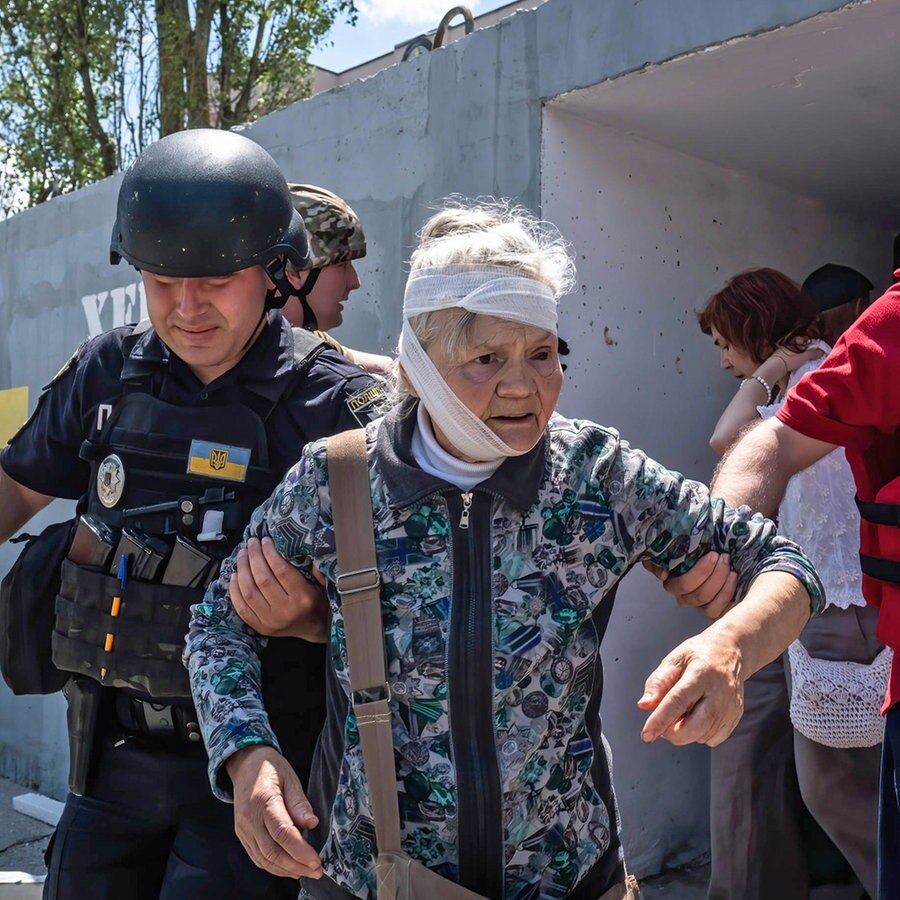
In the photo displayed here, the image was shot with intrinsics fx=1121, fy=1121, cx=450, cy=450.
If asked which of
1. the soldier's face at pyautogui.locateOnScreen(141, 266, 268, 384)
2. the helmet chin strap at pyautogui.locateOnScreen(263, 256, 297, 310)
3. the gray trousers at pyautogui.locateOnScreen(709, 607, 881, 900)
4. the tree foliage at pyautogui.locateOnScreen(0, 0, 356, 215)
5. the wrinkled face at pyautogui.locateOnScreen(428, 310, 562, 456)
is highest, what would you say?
the tree foliage at pyautogui.locateOnScreen(0, 0, 356, 215)

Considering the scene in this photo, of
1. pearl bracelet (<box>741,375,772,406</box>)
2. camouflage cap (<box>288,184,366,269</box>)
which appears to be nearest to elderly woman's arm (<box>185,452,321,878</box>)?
camouflage cap (<box>288,184,366,269</box>)

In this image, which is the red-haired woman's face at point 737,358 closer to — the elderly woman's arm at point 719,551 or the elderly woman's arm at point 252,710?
the elderly woman's arm at point 719,551

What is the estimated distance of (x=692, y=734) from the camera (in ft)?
4.70

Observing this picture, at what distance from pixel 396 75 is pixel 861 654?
246 centimetres

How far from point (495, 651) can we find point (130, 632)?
2.80 feet

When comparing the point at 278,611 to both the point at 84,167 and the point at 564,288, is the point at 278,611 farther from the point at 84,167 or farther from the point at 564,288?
the point at 84,167

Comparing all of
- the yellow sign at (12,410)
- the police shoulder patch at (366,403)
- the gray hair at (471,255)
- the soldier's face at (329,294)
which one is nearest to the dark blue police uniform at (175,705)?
the police shoulder patch at (366,403)

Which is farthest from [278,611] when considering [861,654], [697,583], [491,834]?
[861,654]

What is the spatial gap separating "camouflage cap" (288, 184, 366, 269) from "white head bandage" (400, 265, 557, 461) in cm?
138

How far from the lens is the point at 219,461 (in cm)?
217

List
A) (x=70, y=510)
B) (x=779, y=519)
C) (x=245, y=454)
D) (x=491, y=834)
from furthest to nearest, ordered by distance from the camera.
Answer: (x=70, y=510) → (x=779, y=519) → (x=245, y=454) → (x=491, y=834)

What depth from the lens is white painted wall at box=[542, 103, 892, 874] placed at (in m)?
3.60

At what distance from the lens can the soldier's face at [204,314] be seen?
214cm

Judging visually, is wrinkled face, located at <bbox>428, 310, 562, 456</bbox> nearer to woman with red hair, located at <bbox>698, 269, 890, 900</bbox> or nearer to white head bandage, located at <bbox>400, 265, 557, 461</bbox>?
white head bandage, located at <bbox>400, 265, 557, 461</bbox>
